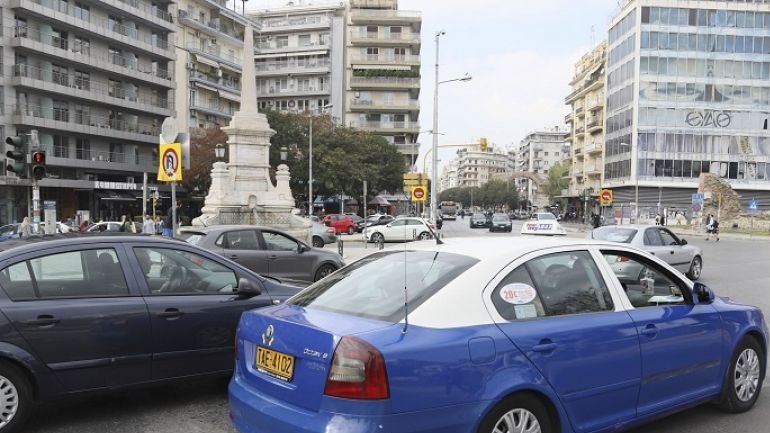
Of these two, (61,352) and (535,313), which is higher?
(535,313)

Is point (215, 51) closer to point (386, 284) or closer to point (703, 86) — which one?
point (703, 86)

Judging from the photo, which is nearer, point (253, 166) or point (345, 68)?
point (253, 166)

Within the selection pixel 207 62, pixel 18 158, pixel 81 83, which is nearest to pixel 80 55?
pixel 81 83

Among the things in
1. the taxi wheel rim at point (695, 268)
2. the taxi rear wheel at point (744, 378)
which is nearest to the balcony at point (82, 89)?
the taxi wheel rim at point (695, 268)

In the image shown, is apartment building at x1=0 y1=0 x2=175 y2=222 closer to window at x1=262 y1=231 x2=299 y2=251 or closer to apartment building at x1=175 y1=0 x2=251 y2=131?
apartment building at x1=175 y1=0 x2=251 y2=131

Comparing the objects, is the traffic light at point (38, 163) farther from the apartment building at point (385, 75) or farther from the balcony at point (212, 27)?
the apartment building at point (385, 75)

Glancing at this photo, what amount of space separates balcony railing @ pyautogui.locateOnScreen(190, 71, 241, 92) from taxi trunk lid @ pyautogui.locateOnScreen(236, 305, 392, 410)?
63740mm

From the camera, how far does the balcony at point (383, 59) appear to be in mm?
77938

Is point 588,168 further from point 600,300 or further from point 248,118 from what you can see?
point 600,300

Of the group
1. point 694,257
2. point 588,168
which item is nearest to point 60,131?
point 694,257

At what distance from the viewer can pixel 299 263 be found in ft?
41.8

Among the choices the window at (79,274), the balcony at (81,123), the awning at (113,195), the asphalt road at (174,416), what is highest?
the balcony at (81,123)

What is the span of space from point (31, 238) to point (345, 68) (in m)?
78.5

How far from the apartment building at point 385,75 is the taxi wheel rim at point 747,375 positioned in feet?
239
